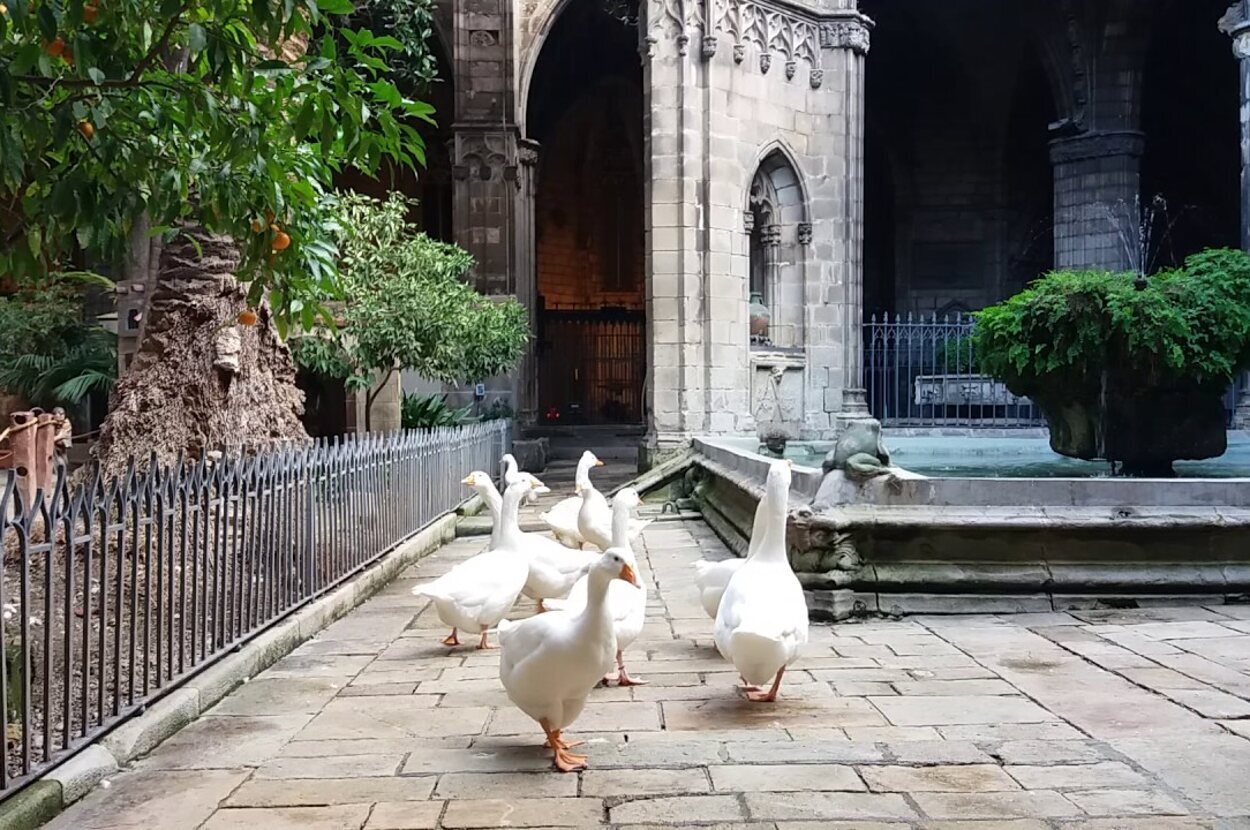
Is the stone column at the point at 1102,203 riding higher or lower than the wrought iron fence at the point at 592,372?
higher

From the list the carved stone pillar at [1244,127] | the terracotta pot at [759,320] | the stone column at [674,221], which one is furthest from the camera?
the terracotta pot at [759,320]

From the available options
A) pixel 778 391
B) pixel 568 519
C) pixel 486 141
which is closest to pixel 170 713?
pixel 568 519

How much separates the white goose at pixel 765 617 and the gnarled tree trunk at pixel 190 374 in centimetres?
399

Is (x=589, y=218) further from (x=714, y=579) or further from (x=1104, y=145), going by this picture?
(x=714, y=579)

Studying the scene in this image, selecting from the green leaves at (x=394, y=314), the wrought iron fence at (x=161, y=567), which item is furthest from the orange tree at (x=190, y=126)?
the green leaves at (x=394, y=314)

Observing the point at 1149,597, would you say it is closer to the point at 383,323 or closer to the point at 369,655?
the point at 369,655

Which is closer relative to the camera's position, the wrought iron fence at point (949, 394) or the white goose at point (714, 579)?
the white goose at point (714, 579)

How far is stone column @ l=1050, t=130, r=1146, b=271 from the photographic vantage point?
2180cm

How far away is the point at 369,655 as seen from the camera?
600 centimetres

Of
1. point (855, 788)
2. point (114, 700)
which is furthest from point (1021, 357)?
point (114, 700)

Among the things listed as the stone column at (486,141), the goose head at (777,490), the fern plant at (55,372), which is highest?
the stone column at (486,141)

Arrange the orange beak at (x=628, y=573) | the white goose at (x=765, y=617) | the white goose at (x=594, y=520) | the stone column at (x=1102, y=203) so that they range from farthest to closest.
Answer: the stone column at (x=1102, y=203) → the white goose at (x=594, y=520) → the white goose at (x=765, y=617) → the orange beak at (x=628, y=573)

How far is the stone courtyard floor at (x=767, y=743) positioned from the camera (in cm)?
352

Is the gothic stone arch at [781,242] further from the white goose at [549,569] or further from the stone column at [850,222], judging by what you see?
the white goose at [549,569]
